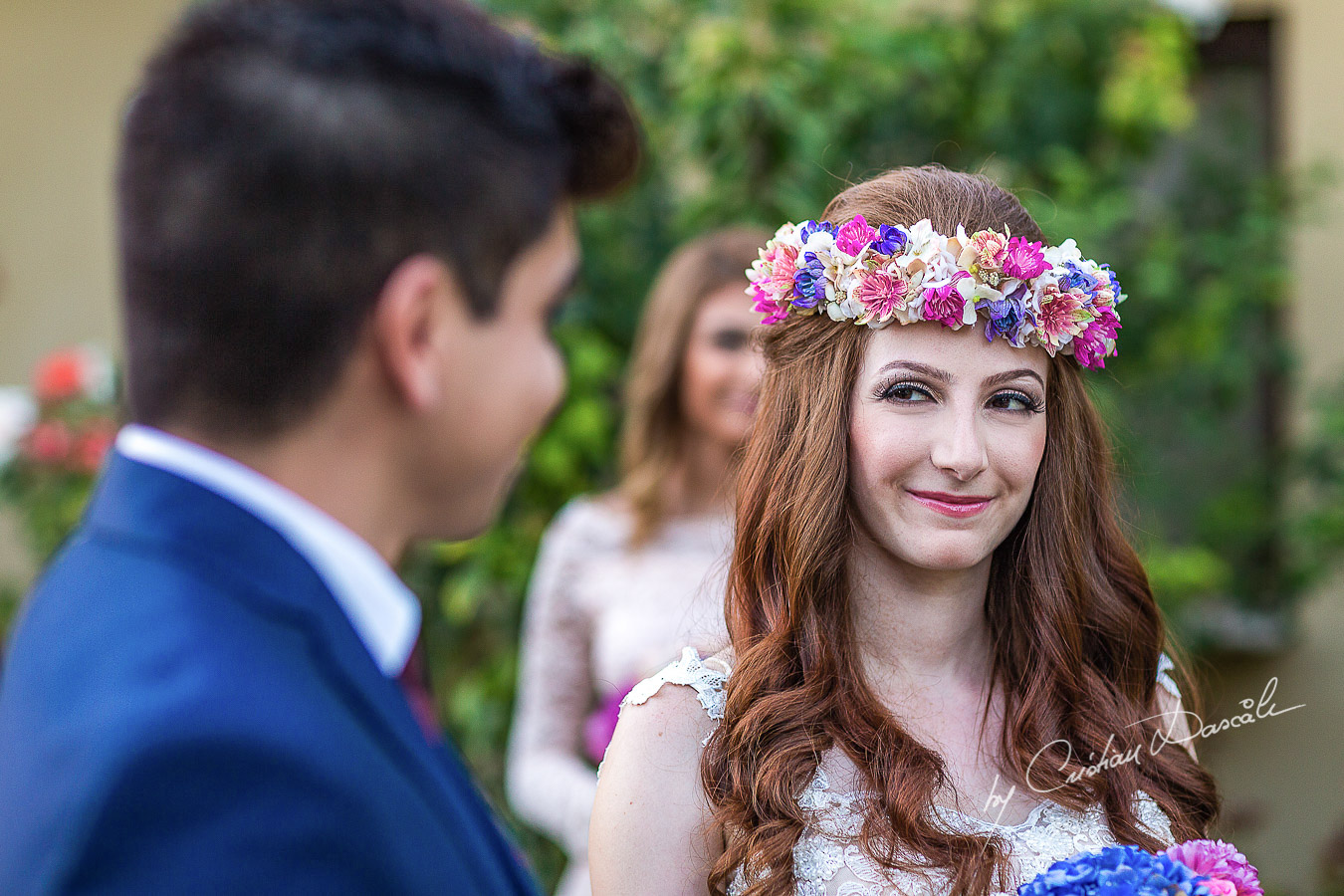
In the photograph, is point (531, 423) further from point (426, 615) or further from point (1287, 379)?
point (1287, 379)

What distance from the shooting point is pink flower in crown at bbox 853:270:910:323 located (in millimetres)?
1957

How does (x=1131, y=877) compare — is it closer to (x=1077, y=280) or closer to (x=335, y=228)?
(x=1077, y=280)

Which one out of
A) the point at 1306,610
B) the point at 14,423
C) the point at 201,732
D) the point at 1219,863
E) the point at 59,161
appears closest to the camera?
the point at 201,732

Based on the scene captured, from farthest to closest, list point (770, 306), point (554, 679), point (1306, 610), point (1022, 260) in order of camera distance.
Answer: point (1306, 610), point (554, 679), point (770, 306), point (1022, 260)

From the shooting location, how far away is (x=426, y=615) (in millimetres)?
4738

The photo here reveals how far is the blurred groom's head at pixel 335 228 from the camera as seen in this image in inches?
41.7

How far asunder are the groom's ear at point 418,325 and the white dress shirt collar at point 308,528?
138 mm

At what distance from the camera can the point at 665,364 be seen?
3.68 meters

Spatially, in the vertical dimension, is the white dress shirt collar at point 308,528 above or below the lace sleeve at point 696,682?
above

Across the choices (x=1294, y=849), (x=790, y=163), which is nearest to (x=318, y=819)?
(x=790, y=163)

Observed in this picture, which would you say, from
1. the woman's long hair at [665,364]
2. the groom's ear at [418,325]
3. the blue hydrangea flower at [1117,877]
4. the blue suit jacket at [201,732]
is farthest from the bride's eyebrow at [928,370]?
the woman's long hair at [665,364]

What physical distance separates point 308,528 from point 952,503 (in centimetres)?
114

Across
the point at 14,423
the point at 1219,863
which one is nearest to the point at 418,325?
the point at 1219,863

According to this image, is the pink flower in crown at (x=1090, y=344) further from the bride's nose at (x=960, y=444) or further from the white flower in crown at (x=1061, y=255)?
the bride's nose at (x=960, y=444)
